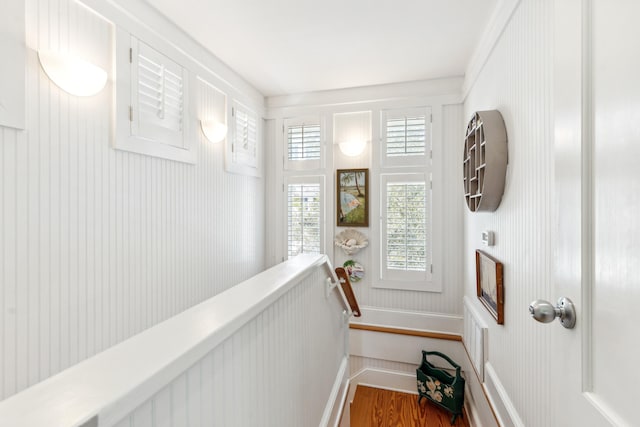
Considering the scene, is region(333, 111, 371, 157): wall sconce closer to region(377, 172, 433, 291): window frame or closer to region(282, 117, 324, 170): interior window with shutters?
region(282, 117, 324, 170): interior window with shutters

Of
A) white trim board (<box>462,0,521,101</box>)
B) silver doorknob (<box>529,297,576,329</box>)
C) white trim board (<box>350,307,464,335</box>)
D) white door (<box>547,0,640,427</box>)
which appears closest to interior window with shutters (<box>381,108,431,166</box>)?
white trim board (<box>462,0,521,101</box>)

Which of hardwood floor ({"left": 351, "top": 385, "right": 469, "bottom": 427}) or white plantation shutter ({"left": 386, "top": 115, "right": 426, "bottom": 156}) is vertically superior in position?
white plantation shutter ({"left": 386, "top": 115, "right": 426, "bottom": 156})

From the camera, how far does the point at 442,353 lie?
272 cm

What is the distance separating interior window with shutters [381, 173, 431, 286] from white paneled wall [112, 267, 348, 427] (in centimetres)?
131

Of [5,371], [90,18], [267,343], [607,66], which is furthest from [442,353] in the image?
[90,18]

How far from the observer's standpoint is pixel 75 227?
138cm

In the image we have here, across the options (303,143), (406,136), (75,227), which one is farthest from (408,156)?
(75,227)

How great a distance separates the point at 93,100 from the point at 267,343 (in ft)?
4.82

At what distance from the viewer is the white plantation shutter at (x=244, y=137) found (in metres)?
2.73

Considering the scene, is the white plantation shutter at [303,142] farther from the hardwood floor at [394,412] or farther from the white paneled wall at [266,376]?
the hardwood floor at [394,412]

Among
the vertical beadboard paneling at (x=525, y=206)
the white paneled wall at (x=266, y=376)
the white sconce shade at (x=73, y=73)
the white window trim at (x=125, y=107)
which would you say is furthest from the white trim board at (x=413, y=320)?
the white sconce shade at (x=73, y=73)

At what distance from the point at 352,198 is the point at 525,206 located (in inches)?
70.5

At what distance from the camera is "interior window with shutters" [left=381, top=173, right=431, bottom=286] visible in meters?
2.84

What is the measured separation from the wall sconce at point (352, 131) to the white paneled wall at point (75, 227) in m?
1.58
